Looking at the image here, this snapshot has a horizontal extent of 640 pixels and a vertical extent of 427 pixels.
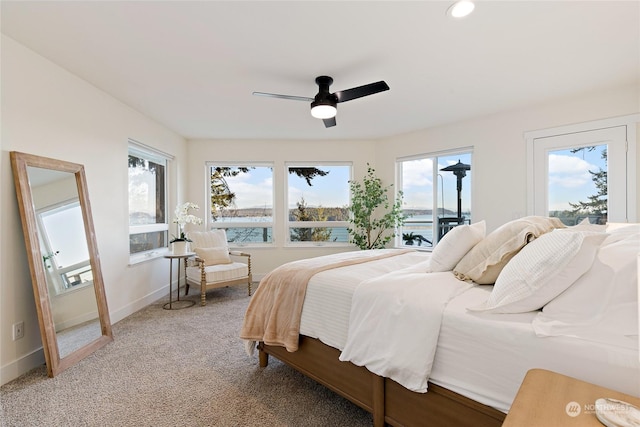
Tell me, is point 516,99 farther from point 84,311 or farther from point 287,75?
point 84,311

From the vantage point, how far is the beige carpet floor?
1.77 meters

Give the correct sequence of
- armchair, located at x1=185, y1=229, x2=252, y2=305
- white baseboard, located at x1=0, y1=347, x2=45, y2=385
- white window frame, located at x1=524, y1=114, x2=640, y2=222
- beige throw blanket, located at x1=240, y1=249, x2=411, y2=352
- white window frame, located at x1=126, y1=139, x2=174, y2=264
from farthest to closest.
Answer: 1. armchair, located at x1=185, y1=229, x2=252, y2=305
2. white window frame, located at x1=126, y1=139, x2=174, y2=264
3. white window frame, located at x1=524, y1=114, x2=640, y2=222
4. white baseboard, located at x1=0, y1=347, x2=45, y2=385
5. beige throw blanket, located at x1=240, y1=249, x2=411, y2=352

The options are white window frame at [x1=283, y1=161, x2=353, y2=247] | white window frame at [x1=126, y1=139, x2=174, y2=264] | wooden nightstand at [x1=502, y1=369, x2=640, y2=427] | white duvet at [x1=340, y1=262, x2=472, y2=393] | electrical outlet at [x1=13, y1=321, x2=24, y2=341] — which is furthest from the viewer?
white window frame at [x1=283, y1=161, x2=353, y2=247]

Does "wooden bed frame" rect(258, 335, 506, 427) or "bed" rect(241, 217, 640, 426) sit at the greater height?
"bed" rect(241, 217, 640, 426)

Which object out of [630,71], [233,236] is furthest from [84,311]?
[630,71]

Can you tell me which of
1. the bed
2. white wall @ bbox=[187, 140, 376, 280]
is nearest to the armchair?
white wall @ bbox=[187, 140, 376, 280]

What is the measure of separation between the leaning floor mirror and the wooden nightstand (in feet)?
9.64

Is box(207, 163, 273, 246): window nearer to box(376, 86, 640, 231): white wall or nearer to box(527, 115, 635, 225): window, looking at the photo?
box(376, 86, 640, 231): white wall

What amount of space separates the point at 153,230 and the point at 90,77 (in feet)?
6.85

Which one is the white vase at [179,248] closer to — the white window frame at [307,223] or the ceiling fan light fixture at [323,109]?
the white window frame at [307,223]

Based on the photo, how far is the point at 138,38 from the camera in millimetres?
2178

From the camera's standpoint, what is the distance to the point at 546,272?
1239 mm

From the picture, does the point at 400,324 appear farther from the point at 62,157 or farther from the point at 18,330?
the point at 62,157

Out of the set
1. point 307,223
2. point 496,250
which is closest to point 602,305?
point 496,250
